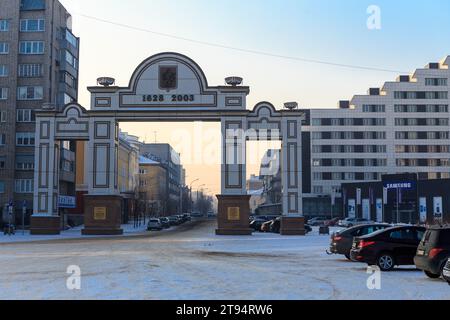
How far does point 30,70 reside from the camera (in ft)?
214

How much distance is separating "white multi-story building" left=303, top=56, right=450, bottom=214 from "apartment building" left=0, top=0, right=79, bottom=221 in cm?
5289

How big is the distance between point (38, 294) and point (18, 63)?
57.5 m

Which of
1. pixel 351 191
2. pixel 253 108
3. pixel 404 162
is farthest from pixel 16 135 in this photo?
pixel 404 162

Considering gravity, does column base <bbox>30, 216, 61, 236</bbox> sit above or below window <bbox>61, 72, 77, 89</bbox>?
below

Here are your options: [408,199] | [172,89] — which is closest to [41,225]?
[172,89]

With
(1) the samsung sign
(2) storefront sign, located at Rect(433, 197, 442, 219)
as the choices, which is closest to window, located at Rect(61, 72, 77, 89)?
(1) the samsung sign

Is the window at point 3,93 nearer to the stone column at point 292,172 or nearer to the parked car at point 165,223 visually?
the parked car at point 165,223

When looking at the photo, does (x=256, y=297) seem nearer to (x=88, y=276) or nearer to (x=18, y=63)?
(x=88, y=276)

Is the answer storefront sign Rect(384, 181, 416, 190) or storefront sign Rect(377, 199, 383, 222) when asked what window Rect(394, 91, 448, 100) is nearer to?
storefront sign Rect(377, 199, 383, 222)

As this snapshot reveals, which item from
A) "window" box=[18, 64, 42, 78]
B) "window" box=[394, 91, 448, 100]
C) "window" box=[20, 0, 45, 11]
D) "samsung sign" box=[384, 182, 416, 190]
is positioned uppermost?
"window" box=[20, 0, 45, 11]

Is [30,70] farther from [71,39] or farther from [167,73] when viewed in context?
[167,73]

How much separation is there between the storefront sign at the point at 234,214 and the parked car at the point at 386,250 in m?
27.8

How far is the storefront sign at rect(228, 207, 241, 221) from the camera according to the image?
46.6 metres

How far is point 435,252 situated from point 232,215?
3210cm
